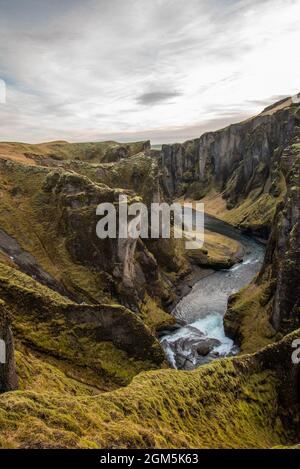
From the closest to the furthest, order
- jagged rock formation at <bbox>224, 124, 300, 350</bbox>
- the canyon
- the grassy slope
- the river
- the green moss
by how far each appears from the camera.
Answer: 1. the grassy slope
2. the canyon
3. jagged rock formation at <bbox>224, 124, 300, 350</bbox>
4. the green moss
5. the river

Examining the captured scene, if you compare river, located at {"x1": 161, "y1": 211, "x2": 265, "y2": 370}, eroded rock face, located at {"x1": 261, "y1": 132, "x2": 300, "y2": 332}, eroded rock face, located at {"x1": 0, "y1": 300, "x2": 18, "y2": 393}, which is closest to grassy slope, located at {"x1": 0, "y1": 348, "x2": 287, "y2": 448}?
eroded rock face, located at {"x1": 0, "y1": 300, "x2": 18, "y2": 393}

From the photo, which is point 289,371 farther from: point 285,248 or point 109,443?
point 285,248

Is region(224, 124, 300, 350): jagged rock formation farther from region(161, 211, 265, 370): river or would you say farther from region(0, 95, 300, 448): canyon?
region(161, 211, 265, 370): river

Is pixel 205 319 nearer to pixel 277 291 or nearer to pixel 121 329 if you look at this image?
pixel 277 291

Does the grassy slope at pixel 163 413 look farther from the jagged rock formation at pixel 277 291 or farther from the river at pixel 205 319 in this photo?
the river at pixel 205 319

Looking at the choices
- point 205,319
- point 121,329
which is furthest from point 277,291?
point 121,329
